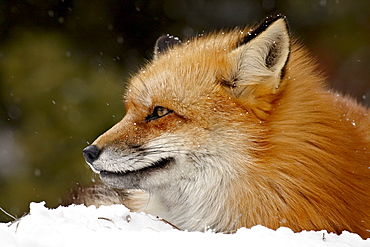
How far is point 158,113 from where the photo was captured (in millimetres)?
3139

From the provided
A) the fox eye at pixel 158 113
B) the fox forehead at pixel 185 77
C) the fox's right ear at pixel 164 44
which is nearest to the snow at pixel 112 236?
the fox eye at pixel 158 113

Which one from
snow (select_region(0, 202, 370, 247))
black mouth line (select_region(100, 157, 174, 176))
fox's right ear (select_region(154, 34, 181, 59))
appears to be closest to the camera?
snow (select_region(0, 202, 370, 247))

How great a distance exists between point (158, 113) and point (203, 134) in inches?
13.5

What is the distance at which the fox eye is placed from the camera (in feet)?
10.2

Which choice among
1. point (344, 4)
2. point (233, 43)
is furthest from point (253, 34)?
point (344, 4)

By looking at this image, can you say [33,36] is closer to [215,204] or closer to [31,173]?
[31,173]

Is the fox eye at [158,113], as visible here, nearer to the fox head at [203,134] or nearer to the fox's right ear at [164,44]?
the fox head at [203,134]

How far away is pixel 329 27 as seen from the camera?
9.02 metres

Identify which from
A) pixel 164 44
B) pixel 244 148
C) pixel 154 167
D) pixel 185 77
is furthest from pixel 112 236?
pixel 164 44

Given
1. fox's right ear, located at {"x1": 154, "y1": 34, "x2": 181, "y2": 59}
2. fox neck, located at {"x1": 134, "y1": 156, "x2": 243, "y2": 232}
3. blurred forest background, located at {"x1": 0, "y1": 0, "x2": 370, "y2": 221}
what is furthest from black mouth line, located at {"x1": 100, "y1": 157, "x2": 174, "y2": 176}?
blurred forest background, located at {"x1": 0, "y1": 0, "x2": 370, "y2": 221}

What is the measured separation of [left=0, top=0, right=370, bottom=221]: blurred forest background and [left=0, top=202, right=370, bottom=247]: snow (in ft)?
16.6

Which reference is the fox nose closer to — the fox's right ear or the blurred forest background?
the fox's right ear

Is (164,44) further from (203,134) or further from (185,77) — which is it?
(203,134)

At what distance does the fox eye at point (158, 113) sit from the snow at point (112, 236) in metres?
0.82
